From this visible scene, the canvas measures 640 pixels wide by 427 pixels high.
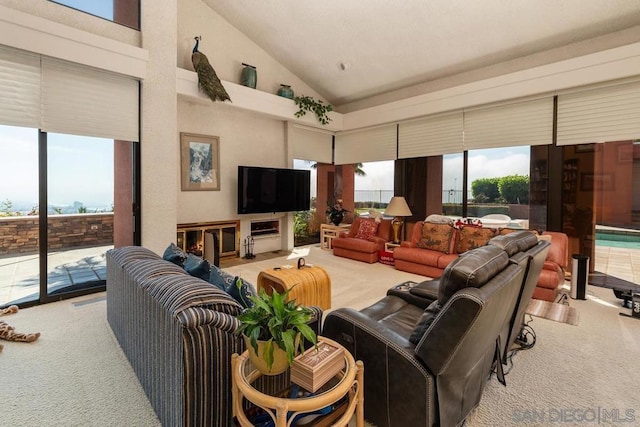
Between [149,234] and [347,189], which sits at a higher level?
[347,189]

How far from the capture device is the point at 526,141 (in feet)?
15.2

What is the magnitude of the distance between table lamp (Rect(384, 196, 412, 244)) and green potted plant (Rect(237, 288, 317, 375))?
439cm

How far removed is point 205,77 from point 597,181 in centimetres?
573

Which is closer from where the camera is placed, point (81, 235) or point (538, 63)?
point (81, 235)

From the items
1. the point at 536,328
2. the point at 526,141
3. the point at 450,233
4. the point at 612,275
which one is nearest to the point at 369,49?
the point at 526,141

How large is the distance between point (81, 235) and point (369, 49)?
4966mm

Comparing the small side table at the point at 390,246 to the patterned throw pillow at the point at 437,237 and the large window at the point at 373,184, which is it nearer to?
the patterned throw pillow at the point at 437,237

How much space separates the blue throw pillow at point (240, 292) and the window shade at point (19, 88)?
319 cm

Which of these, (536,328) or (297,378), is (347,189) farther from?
(297,378)

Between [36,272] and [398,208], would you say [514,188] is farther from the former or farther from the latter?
[36,272]

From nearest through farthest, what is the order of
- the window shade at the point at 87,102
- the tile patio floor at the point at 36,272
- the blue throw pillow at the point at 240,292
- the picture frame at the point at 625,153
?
the blue throw pillow at the point at 240,292
the window shade at the point at 87,102
the tile patio floor at the point at 36,272
the picture frame at the point at 625,153

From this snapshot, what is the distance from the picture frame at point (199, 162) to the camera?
504cm

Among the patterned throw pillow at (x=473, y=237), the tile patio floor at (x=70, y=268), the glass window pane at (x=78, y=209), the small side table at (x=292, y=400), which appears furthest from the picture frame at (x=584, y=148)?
the glass window pane at (x=78, y=209)

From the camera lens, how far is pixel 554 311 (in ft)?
10.8
